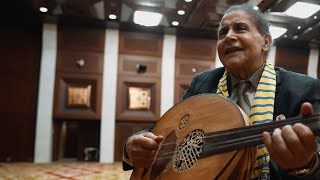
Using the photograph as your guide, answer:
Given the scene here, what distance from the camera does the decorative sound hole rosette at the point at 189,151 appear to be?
1.26 metres

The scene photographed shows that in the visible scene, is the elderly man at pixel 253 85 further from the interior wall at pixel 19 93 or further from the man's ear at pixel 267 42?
the interior wall at pixel 19 93

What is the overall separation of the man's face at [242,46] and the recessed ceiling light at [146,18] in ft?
19.6

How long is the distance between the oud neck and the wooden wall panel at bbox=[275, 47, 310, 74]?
28.3 ft

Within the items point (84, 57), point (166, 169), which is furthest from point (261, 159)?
point (84, 57)

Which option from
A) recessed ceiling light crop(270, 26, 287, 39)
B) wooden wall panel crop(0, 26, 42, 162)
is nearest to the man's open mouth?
recessed ceiling light crop(270, 26, 287, 39)

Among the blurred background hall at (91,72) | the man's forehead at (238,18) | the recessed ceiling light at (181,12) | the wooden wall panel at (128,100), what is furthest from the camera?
the wooden wall panel at (128,100)

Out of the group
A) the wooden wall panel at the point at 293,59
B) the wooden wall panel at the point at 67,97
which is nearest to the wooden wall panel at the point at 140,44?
the wooden wall panel at the point at 67,97

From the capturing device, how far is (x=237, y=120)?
115 centimetres

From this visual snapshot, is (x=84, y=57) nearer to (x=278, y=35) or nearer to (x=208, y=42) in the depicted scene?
(x=208, y=42)

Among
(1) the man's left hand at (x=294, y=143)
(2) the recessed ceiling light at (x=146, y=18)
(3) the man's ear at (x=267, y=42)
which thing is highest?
(2) the recessed ceiling light at (x=146, y=18)

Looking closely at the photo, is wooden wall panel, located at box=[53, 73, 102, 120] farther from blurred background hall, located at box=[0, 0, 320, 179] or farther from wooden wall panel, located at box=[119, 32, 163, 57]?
wooden wall panel, located at box=[119, 32, 163, 57]

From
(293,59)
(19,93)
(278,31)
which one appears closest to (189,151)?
(278,31)

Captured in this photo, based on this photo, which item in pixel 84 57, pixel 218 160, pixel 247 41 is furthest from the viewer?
pixel 84 57

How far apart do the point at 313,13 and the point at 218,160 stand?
706 centimetres
